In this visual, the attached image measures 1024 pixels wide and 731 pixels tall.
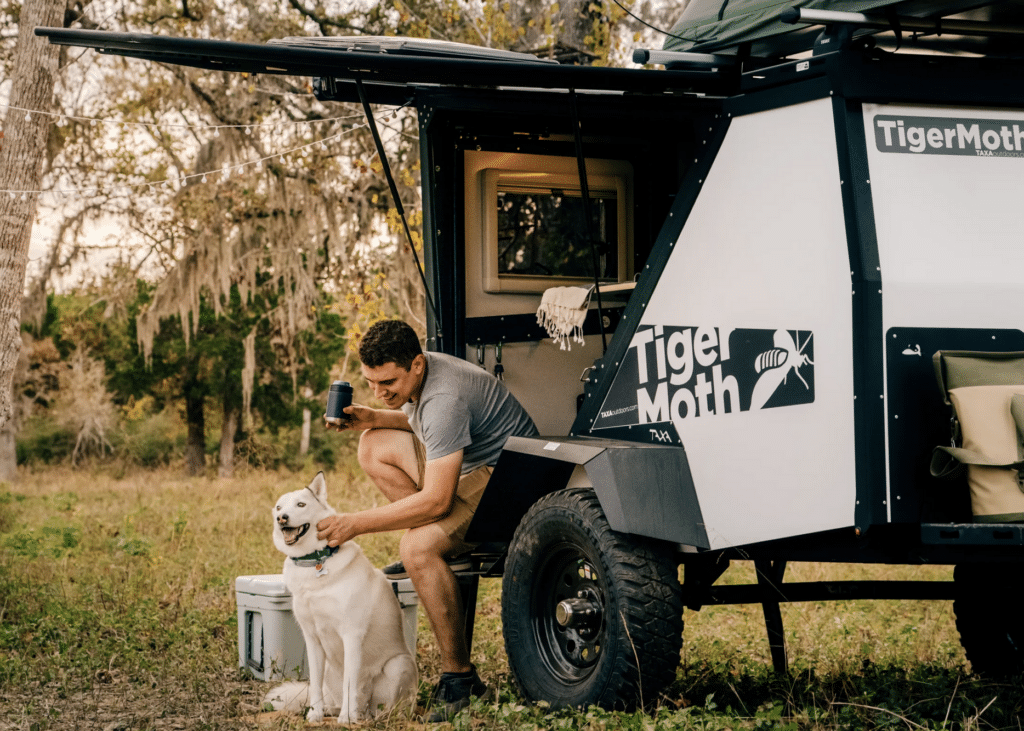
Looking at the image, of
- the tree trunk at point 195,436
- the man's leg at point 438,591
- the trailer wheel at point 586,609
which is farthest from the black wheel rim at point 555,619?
the tree trunk at point 195,436

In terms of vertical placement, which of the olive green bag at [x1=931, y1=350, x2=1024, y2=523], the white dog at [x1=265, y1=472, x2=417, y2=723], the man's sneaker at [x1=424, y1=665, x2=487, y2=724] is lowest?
the man's sneaker at [x1=424, y1=665, x2=487, y2=724]

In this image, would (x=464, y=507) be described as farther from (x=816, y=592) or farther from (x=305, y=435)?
(x=305, y=435)

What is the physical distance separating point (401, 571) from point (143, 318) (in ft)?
39.8

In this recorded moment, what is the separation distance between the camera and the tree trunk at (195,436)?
97.6ft

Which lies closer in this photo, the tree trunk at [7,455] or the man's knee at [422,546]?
the man's knee at [422,546]

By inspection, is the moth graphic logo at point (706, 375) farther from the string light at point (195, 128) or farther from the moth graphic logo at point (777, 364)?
the string light at point (195, 128)

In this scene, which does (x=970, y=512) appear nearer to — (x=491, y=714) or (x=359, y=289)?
(x=491, y=714)

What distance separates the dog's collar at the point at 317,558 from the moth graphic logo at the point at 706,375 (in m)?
1.24

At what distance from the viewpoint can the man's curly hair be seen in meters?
5.36

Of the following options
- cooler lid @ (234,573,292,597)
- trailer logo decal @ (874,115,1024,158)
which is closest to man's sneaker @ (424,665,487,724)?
cooler lid @ (234,573,292,597)

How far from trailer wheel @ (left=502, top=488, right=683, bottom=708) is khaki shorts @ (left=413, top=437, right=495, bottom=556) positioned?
425 millimetres

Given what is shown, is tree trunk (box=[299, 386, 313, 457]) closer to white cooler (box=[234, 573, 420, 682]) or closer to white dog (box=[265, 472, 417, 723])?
white cooler (box=[234, 573, 420, 682])

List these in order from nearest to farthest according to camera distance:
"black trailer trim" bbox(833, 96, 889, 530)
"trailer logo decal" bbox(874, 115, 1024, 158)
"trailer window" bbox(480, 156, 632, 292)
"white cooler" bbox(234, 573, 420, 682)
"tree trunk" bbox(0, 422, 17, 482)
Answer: "black trailer trim" bbox(833, 96, 889, 530) → "trailer logo decal" bbox(874, 115, 1024, 158) → "white cooler" bbox(234, 573, 420, 682) → "trailer window" bbox(480, 156, 632, 292) → "tree trunk" bbox(0, 422, 17, 482)

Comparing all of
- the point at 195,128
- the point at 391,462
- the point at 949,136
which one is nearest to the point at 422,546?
the point at 391,462
